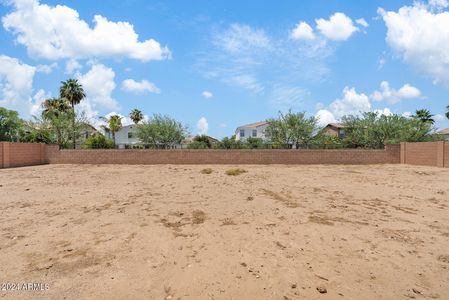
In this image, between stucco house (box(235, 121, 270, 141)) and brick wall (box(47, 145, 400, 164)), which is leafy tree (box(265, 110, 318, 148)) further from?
stucco house (box(235, 121, 270, 141))

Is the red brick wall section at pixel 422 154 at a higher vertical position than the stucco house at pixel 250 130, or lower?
lower

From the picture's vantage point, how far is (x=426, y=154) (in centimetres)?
2028

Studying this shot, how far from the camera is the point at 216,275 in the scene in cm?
377

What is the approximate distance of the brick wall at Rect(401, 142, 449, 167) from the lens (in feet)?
62.3

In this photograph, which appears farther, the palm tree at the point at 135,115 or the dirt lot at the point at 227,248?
the palm tree at the point at 135,115

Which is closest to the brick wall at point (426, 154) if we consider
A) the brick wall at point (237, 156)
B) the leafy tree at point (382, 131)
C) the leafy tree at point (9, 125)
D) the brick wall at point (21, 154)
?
the brick wall at point (237, 156)

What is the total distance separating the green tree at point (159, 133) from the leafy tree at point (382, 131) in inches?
659

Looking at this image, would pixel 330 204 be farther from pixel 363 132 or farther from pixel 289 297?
pixel 363 132

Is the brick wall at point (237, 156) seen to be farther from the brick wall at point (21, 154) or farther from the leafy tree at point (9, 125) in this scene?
the leafy tree at point (9, 125)

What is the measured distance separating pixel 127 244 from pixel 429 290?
13.4 ft

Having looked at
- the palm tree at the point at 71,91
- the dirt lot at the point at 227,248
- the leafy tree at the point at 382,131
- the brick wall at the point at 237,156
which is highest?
the palm tree at the point at 71,91

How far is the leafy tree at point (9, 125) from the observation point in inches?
1146

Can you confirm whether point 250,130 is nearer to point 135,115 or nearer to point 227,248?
point 135,115

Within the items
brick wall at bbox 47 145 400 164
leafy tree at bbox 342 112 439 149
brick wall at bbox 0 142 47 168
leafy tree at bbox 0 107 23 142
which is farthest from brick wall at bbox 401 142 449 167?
leafy tree at bbox 0 107 23 142
